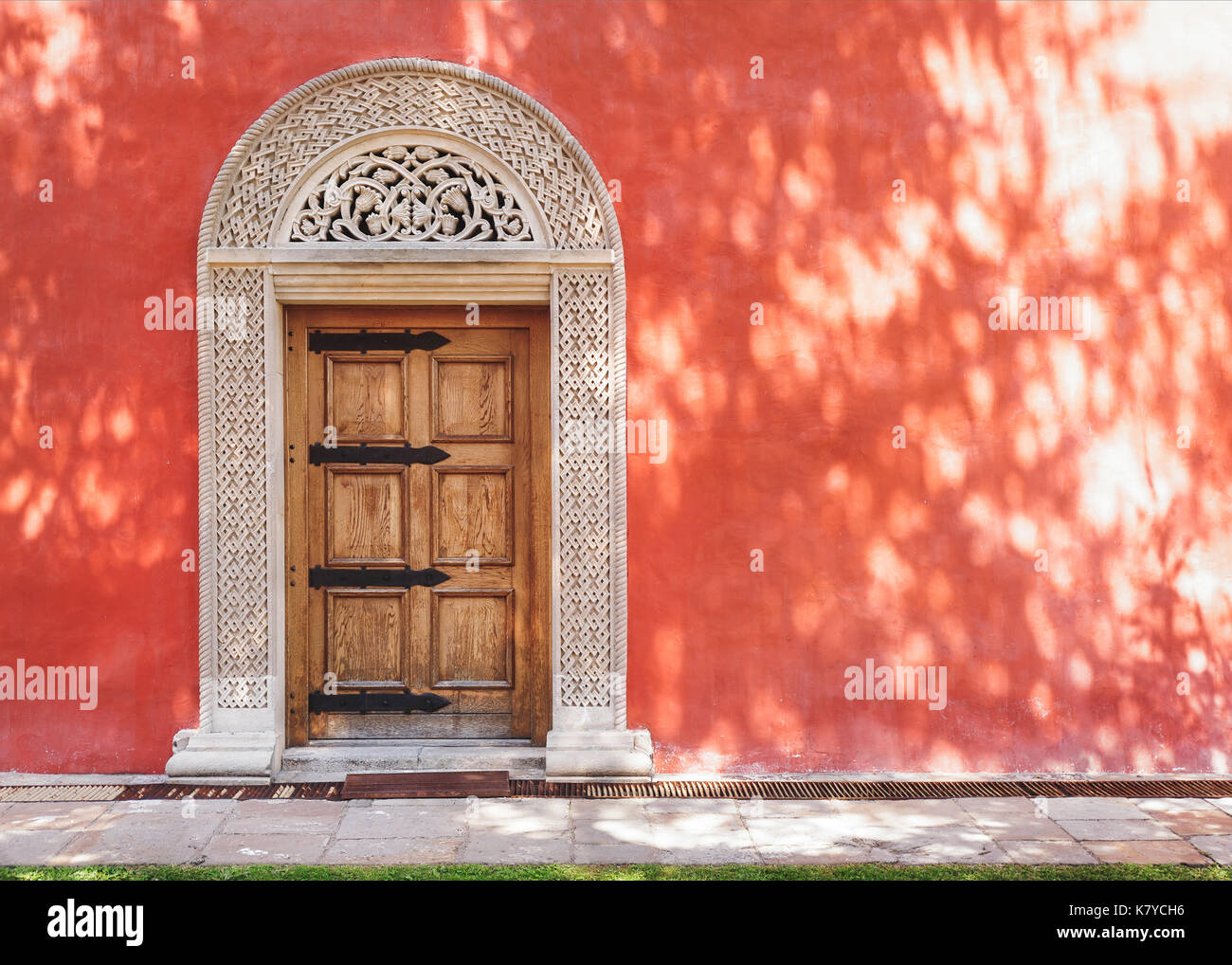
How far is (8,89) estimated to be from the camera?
16.6ft

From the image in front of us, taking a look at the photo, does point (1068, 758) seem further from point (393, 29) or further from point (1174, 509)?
point (393, 29)

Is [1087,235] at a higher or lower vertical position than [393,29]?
lower

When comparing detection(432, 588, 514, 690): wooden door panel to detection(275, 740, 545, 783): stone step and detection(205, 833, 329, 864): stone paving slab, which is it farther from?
detection(205, 833, 329, 864): stone paving slab

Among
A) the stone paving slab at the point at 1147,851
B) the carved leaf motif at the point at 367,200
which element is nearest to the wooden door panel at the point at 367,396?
the carved leaf motif at the point at 367,200

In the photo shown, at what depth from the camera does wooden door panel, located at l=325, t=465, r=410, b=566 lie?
5.30 metres

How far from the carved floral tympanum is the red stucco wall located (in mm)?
489

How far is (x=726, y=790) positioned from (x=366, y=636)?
6.45 ft

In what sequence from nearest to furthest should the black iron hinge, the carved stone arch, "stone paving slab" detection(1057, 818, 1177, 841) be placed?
"stone paving slab" detection(1057, 818, 1177, 841)
the carved stone arch
the black iron hinge

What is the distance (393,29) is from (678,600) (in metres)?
3.14

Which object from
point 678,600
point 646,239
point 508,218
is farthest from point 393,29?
point 678,600

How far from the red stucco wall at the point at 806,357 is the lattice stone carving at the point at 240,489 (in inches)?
6.9

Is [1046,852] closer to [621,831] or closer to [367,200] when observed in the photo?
[621,831]

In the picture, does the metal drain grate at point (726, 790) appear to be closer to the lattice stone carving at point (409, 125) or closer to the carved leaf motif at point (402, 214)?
the lattice stone carving at point (409, 125)

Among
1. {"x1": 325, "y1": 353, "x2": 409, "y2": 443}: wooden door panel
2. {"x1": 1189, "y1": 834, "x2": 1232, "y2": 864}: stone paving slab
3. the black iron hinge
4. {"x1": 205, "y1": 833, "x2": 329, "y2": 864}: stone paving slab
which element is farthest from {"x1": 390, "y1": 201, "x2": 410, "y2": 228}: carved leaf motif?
{"x1": 1189, "y1": 834, "x2": 1232, "y2": 864}: stone paving slab
